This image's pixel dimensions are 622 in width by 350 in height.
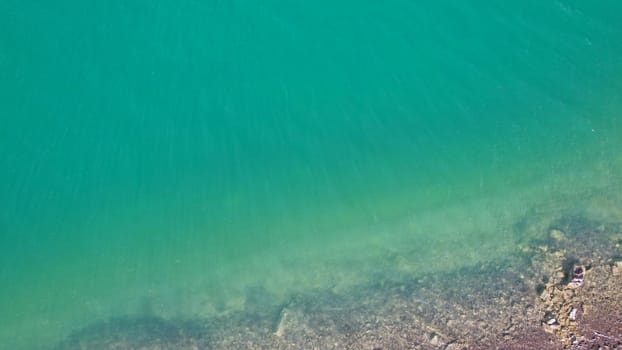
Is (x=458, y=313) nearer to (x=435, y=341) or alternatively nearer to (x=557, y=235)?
(x=435, y=341)

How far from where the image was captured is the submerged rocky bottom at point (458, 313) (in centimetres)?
768

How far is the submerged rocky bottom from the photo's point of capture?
7684 millimetres

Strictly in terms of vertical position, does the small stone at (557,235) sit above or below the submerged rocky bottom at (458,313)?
above

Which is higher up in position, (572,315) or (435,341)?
(572,315)

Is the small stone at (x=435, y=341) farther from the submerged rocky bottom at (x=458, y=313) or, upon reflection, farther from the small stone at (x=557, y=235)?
the small stone at (x=557, y=235)

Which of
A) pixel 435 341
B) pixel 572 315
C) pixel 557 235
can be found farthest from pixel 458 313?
pixel 557 235

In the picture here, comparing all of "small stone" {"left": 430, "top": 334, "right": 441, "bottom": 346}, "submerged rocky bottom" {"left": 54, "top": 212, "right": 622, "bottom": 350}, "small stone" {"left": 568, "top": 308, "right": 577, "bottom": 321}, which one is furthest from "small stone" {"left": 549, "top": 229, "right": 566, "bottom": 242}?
"small stone" {"left": 430, "top": 334, "right": 441, "bottom": 346}

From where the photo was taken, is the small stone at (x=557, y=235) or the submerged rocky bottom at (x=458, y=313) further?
the small stone at (x=557, y=235)

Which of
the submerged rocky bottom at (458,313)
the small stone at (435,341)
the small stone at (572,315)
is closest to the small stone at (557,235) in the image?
the submerged rocky bottom at (458,313)

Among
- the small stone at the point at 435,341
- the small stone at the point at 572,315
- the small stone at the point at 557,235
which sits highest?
the small stone at the point at 557,235

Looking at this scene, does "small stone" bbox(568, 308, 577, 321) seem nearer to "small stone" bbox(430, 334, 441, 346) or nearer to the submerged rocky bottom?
the submerged rocky bottom

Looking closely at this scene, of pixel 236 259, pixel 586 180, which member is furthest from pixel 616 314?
pixel 236 259

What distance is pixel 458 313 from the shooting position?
25.9ft

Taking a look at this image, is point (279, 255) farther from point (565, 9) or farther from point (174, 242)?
point (565, 9)
